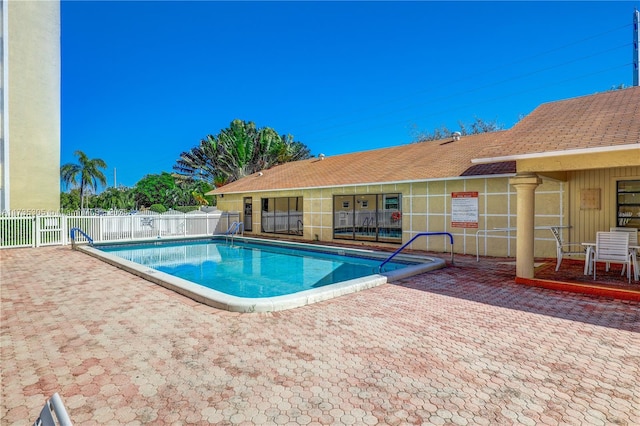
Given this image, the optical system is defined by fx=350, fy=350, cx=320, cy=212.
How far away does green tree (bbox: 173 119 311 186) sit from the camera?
3566 cm

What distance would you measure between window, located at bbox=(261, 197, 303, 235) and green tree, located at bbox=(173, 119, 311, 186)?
13497 mm

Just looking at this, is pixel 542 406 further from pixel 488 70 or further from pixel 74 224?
pixel 488 70

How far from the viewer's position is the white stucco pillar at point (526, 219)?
7.59m

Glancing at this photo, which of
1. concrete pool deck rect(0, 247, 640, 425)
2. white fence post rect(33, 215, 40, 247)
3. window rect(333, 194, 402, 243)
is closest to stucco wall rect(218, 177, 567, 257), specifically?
window rect(333, 194, 402, 243)

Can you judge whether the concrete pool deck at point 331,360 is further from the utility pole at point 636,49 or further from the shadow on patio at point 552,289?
the utility pole at point 636,49

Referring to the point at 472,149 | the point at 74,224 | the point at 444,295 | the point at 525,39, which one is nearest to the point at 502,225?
the point at 472,149

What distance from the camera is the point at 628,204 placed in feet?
31.6

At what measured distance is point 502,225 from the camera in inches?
466

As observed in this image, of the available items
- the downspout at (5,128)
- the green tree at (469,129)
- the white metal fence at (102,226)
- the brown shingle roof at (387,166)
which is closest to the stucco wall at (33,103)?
the downspout at (5,128)

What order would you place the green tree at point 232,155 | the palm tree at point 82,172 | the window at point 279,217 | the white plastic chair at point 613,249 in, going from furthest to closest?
1. the palm tree at point 82,172
2. the green tree at point 232,155
3. the window at point 279,217
4. the white plastic chair at point 613,249

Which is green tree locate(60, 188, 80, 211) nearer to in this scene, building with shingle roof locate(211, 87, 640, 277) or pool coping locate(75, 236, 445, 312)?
building with shingle roof locate(211, 87, 640, 277)

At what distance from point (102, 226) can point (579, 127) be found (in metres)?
19.6

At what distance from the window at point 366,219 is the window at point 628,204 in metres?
7.13

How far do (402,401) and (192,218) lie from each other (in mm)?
19717
